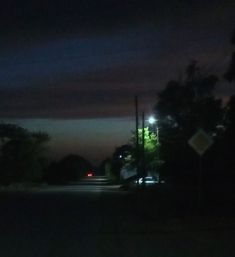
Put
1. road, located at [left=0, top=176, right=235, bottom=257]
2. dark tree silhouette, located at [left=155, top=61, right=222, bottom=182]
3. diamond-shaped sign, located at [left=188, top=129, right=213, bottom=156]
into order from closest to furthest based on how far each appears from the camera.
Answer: road, located at [left=0, top=176, right=235, bottom=257], diamond-shaped sign, located at [left=188, top=129, right=213, bottom=156], dark tree silhouette, located at [left=155, top=61, right=222, bottom=182]

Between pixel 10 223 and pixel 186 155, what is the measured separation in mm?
30432

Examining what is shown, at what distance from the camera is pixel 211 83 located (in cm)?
6000

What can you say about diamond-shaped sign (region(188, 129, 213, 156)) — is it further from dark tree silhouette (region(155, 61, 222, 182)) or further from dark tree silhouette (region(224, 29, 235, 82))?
dark tree silhouette (region(155, 61, 222, 182))

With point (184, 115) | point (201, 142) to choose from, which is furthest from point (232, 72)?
point (184, 115)

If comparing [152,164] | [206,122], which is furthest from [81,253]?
[152,164]

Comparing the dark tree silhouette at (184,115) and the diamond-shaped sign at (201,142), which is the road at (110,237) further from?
the dark tree silhouette at (184,115)

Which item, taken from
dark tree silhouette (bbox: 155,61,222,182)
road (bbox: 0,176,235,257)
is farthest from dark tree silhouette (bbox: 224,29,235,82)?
dark tree silhouette (bbox: 155,61,222,182)

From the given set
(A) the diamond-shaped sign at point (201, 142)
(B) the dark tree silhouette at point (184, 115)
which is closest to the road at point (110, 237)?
(A) the diamond-shaped sign at point (201, 142)

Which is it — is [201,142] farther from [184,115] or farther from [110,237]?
[184,115]

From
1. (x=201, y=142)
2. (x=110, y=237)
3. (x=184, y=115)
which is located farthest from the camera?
(x=184, y=115)

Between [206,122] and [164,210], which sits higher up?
[206,122]

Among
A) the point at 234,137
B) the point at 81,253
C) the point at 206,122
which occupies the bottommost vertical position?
the point at 81,253

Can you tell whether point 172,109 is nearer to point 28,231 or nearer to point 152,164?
point 152,164

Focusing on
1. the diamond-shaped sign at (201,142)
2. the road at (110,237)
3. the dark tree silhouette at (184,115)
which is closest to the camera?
the road at (110,237)
